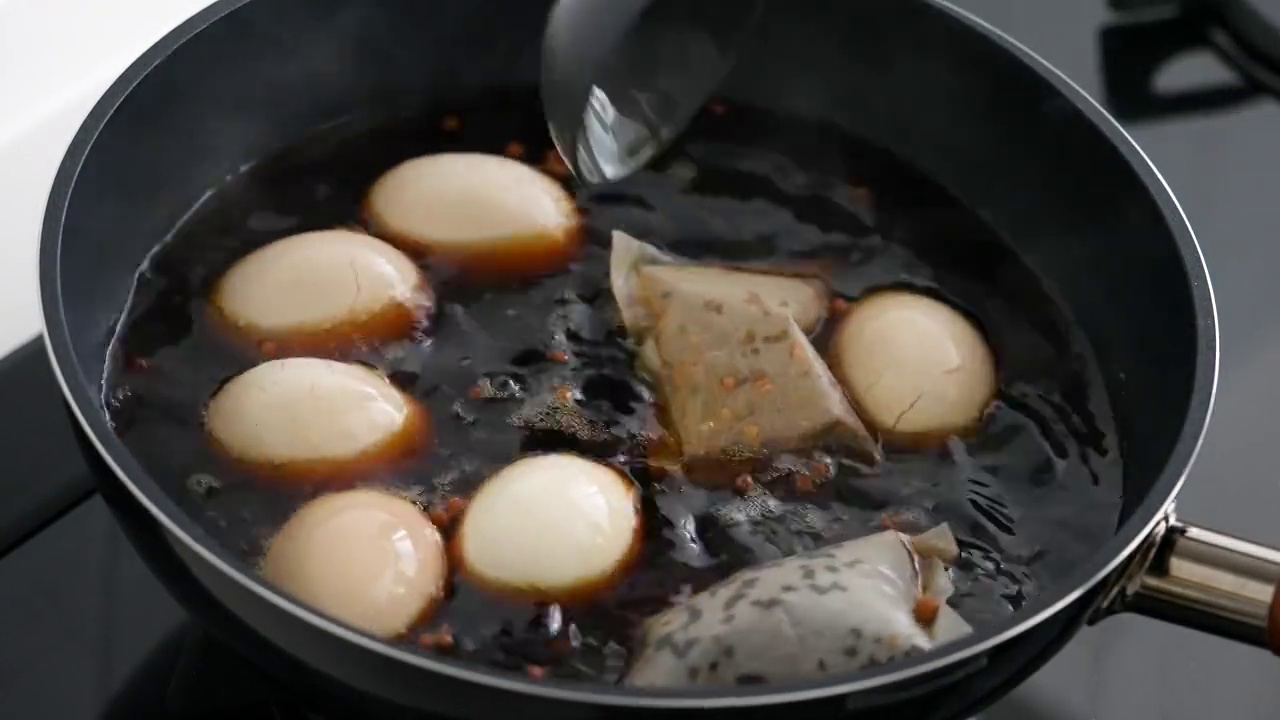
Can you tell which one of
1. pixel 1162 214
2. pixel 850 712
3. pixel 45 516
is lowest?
pixel 45 516

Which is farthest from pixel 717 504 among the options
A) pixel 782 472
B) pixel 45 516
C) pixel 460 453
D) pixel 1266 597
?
pixel 45 516

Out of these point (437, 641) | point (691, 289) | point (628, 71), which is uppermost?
point (628, 71)

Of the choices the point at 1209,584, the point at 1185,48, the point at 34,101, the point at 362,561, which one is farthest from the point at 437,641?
the point at 1185,48

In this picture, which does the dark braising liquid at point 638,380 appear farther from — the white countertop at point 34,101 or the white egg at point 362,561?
the white countertop at point 34,101

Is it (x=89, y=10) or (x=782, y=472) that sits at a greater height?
(x=89, y=10)

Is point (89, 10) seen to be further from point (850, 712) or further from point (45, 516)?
point (850, 712)

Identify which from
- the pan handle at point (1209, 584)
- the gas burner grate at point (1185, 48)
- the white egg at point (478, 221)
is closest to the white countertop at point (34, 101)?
the white egg at point (478, 221)

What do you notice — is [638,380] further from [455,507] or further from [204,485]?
[204,485]
